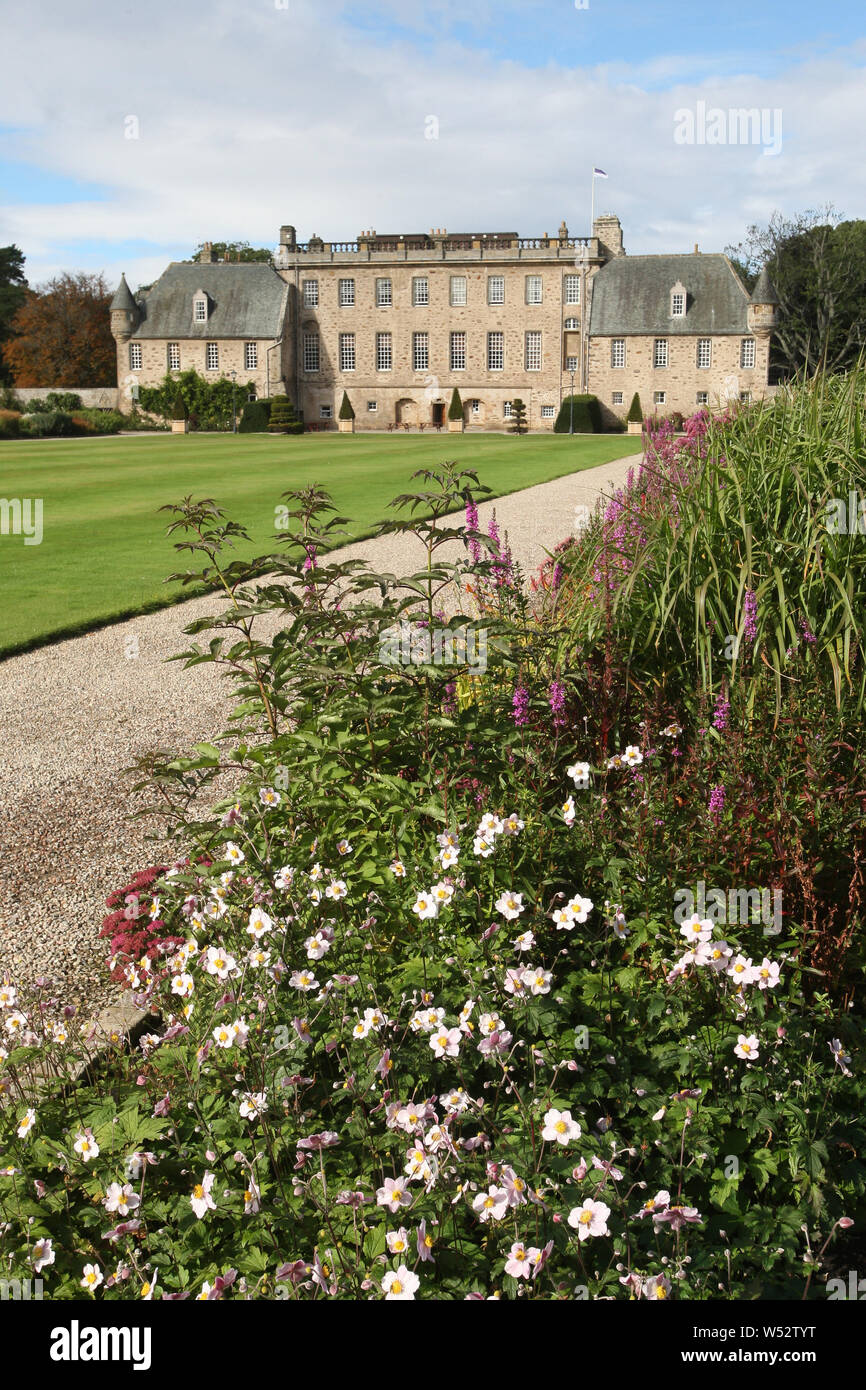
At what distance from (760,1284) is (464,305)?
189 feet

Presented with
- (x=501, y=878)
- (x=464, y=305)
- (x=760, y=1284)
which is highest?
(x=464, y=305)

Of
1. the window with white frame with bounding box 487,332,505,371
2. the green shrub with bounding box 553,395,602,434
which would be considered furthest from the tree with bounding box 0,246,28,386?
the green shrub with bounding box 553,395,602,434

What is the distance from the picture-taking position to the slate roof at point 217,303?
5375 centimetres

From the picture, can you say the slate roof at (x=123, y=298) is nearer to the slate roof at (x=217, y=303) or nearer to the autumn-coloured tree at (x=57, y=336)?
the slate roof at (x=217, y=303)

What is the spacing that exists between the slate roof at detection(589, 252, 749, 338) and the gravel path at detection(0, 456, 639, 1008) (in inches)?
1785

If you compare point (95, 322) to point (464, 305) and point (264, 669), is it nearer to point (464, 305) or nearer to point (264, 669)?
point (464, 305)

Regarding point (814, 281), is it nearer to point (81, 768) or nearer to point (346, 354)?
point (346, 354)

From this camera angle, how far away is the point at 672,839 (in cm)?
319

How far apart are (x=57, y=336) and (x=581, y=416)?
2981 centimetres

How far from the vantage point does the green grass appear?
977 cm

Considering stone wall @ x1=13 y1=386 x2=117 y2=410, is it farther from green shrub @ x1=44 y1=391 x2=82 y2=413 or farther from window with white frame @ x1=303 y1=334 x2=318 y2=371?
window with white frame @ x1=303 y1=334 x2=318 y2=371

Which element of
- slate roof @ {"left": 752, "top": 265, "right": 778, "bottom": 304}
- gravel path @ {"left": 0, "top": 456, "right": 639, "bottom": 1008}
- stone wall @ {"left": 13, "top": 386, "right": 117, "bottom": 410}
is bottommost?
gravel path @ {"left": 0, "top": 456, "right": 639, "bottom": 1008}

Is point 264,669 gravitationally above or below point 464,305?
below
